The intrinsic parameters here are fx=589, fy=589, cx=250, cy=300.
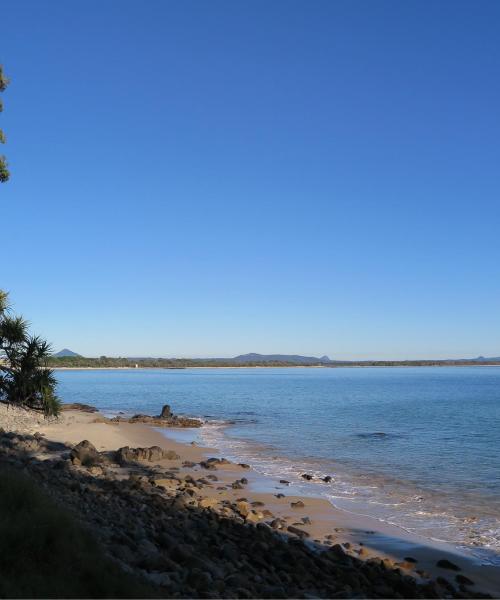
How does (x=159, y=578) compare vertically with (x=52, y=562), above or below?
below

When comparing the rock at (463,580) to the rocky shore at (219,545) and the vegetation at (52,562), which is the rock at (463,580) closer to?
the rocky shore at (219,545)

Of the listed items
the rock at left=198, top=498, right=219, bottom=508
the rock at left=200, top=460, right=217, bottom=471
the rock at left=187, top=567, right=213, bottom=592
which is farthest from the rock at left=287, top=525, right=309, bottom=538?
the rock at left=200, top=460, right=217, bottom=471

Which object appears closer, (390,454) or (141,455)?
Answer: (141,455)

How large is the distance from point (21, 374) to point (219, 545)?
22.1 feet

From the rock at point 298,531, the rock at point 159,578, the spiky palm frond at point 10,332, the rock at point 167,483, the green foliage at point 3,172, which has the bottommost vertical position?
the rock at point 167,483

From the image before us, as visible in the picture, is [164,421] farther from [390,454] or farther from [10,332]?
[10,332]

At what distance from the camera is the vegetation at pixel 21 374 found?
14.7 metres

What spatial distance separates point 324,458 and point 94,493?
15079 millimetres

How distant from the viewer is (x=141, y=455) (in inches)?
930

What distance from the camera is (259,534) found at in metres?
12.8

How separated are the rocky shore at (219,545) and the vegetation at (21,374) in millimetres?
1535

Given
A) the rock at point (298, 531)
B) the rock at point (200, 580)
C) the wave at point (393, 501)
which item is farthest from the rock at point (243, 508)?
the rock at point (200, 580)

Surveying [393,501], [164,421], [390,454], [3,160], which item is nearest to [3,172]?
[3,160]

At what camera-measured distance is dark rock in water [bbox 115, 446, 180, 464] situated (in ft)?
74.7
